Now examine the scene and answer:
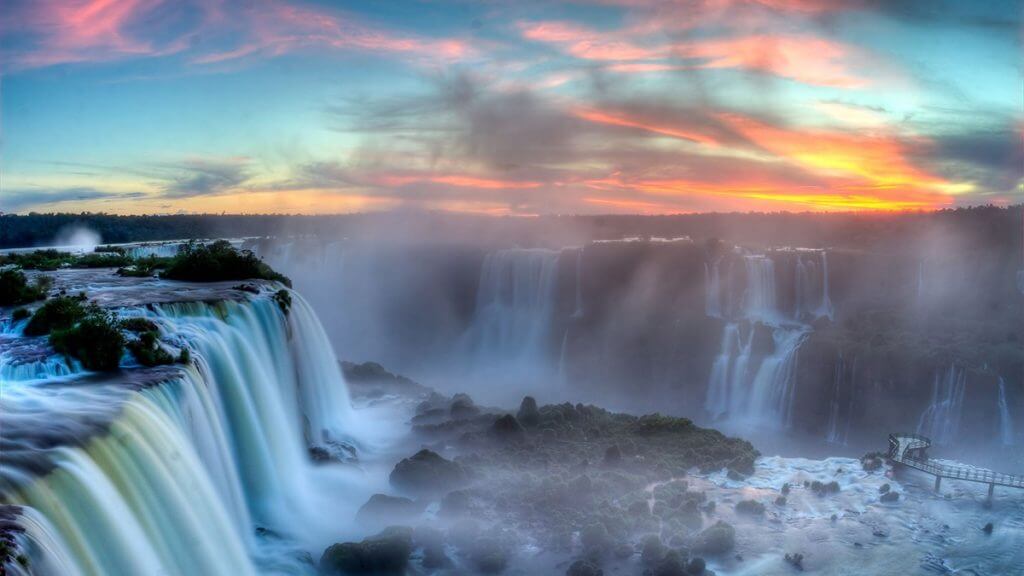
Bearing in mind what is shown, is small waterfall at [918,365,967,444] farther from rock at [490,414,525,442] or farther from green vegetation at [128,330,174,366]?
green vegetation at [128,330,174,366]

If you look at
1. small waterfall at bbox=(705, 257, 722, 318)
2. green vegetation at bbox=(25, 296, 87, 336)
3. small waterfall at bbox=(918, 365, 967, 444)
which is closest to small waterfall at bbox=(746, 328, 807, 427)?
small waterfall at bbox=(705, 257, 722, 318)

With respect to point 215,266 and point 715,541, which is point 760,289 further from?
point 215,266

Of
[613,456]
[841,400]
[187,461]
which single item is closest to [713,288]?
[841,400]

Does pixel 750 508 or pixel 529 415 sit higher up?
pixel 529 415

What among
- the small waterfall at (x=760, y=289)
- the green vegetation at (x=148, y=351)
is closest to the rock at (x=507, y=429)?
the green vegetation at (x=148, y=351)

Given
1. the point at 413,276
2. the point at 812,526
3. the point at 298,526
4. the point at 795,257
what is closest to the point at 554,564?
the point at 298,526

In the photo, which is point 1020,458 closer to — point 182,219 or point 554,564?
point 554,564
